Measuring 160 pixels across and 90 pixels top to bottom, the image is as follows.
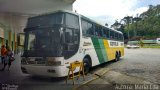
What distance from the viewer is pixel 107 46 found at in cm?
1474

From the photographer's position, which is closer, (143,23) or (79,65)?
(79,65)

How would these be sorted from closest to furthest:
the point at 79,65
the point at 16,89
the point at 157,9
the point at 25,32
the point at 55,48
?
the point at 16,89 < the point at 55,48 < the point at 79,65 < the point at 25,32 < the point at 157,9

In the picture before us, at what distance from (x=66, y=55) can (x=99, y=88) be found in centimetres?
222

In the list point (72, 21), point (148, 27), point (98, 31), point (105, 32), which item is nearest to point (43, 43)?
point (72, 21)

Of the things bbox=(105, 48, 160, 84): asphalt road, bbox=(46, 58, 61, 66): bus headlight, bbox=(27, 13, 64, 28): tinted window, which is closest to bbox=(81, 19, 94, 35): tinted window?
bbox=(27, 13, 64, 28): tinted window

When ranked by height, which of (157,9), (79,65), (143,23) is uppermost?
(157,9)

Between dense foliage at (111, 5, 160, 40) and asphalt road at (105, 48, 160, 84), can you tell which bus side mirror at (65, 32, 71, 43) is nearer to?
asphalt road at (105, 48, 160, 84)

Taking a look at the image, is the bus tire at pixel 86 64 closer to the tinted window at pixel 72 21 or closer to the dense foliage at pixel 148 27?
the tinted window at pixel 72 21

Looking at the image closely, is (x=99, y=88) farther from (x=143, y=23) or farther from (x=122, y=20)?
(x=122, y=20)

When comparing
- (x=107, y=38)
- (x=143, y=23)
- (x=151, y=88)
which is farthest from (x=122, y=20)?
(x=151, y=88)

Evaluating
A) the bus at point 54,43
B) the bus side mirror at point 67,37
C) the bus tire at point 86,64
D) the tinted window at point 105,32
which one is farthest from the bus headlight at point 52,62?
the tinted window at point 105,32

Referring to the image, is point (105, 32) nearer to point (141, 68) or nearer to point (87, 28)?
point (87, 28)

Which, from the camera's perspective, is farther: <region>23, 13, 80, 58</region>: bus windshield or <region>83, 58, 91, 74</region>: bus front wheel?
<region>83, 58, 91, 74</region>: bus front wheel

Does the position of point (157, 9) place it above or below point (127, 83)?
above
